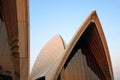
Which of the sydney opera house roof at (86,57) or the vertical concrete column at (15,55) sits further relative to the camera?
the sydney opera house roof at (86,57)

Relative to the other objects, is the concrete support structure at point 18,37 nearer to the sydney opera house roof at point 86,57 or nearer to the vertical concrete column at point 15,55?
the vertical concrete column at point 15,55

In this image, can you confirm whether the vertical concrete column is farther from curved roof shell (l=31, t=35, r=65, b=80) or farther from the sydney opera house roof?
curved roof shell (l=31, t=35, r=65, b=80)

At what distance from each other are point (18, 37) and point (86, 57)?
846 cm

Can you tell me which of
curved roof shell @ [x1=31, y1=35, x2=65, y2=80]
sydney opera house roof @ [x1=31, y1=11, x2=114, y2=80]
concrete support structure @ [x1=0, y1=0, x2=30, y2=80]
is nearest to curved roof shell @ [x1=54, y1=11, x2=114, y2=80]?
sydney opera house roof @ [x1=31, y1=11, x2=114, y2=80]

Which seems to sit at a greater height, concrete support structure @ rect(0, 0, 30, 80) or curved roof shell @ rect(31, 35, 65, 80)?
curved roof shell @ rect(31, 35, 65, 80)

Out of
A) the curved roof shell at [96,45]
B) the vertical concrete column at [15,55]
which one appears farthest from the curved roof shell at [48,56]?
the vertical concrete column at [15,55]

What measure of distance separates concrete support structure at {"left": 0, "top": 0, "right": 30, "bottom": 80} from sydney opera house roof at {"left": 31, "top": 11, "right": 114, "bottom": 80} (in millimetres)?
5440

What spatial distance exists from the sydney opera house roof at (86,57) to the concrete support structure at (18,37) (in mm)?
5440

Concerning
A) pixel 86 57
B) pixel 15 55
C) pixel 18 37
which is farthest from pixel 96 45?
pixel 18 37

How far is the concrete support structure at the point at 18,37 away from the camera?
32.4 feet

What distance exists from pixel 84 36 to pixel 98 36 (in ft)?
4.26

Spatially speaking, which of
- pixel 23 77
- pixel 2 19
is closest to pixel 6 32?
pixel 2 19

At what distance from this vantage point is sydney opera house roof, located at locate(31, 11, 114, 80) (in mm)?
15298

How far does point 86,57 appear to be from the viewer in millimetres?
17562
